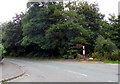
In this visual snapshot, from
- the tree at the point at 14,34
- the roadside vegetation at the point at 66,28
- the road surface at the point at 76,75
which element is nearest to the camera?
the road surface at the point at 76,75

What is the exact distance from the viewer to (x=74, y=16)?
83.7ft

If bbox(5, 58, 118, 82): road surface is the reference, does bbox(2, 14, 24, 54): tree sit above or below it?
above

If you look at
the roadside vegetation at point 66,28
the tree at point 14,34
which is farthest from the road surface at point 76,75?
the tree at point 14,34

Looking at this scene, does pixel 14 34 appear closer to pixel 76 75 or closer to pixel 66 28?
pixel 66 28

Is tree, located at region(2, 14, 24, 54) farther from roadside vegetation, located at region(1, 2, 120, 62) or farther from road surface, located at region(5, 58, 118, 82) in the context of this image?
road surface, located at region(5, 58, 118, 82)

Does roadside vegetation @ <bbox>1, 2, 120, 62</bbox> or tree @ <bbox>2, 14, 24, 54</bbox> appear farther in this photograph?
tree @ <bbox>2, 14, 24, 54</bbox>

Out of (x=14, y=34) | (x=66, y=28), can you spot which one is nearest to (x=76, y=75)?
(x=66, y=28)

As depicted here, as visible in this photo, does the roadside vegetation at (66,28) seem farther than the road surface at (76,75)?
Yes

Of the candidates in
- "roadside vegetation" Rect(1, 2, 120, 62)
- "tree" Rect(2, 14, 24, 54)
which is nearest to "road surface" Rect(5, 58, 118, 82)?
"roadside vegetation" Rect(1, 2, 120, 62)

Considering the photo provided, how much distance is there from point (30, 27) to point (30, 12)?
11.3 ft

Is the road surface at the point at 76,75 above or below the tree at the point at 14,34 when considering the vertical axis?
below

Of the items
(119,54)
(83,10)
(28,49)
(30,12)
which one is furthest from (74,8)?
(28,49)

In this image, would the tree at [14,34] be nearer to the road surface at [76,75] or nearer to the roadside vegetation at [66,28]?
the roadside vegetation at [66,28]

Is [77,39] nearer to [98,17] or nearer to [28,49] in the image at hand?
[98,17]
